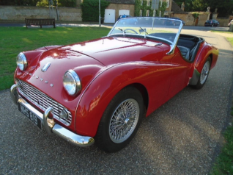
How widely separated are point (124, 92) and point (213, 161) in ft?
4.03

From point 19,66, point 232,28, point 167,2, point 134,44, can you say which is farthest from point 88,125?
point 167,2

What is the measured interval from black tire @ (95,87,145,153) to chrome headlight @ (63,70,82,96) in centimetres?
33

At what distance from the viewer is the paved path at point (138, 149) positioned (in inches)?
68.2

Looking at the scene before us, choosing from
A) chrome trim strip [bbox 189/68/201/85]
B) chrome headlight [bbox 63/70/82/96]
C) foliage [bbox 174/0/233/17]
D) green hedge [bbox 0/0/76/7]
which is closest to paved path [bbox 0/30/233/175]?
chrome trim strip [bbox 189/68/201/85]

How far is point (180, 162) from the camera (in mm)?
1834

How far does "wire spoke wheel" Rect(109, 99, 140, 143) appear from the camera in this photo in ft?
5.95

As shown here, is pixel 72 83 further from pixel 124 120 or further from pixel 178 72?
pixel 178 72

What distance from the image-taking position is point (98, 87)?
1524 mm

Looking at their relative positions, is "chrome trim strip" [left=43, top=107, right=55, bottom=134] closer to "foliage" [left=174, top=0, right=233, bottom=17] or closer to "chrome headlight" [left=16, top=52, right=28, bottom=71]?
"chrome headlight" [left=16, top=52, right=28, bottom=71]

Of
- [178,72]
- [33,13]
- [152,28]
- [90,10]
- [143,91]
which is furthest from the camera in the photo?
[90,10]

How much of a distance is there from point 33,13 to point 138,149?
28.8m

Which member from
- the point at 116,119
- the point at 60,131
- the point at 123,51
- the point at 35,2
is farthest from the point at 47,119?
the point at 35,2

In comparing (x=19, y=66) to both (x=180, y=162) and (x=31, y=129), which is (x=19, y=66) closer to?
(x=31, y=129)

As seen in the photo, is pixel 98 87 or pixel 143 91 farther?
pixel 143 91
